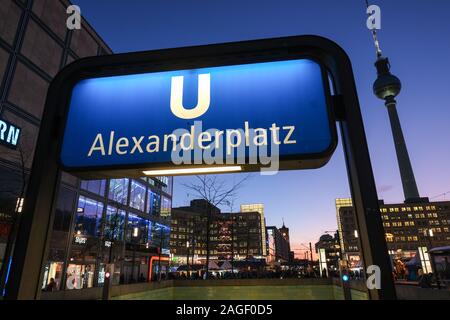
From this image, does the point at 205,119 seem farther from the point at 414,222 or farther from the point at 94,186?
Result: the point at 414,222

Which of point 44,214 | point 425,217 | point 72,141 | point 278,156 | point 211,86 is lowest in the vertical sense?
point 44,214

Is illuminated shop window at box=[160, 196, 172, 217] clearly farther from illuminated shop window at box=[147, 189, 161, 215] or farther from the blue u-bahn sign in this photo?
the blue u-bahn sign

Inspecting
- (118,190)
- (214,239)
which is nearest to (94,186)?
(118,190)

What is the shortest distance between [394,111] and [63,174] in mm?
140642

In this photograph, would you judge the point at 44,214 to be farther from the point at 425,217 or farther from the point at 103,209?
the point at 425,217

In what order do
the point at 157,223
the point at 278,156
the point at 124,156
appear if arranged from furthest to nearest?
the point at 157,223 → the point at 124,156 → the point at 278,156

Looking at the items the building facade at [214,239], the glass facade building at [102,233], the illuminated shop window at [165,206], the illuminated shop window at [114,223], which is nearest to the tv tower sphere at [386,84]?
the building facade at [214,239]

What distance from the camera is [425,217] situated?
150750mm

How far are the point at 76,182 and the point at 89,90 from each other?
111 feet

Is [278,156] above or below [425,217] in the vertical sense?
below

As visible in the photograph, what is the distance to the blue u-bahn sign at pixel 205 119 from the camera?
2.10m

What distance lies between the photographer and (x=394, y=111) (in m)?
138

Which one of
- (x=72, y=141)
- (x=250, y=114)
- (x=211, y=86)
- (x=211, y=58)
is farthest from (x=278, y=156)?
(x=72, y=141)

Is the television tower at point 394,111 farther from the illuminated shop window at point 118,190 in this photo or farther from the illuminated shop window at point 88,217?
the illuminated shop window at point 88,217
